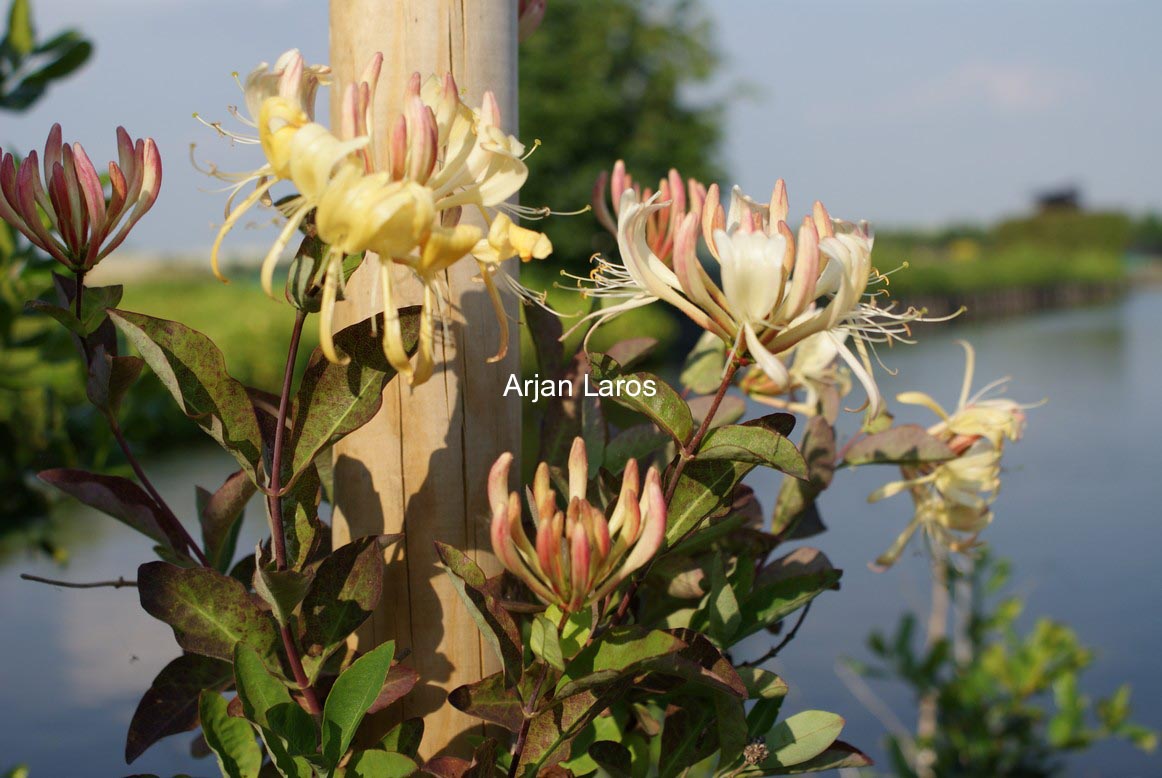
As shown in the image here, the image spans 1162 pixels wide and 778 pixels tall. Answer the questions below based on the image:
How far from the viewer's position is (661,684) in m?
0.60

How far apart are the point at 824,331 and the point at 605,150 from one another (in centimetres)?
1395

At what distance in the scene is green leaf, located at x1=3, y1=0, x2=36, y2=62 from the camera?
1248 mm

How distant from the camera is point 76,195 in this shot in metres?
0.56

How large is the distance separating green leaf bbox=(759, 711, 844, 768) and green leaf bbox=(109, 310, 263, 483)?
363 millimetres

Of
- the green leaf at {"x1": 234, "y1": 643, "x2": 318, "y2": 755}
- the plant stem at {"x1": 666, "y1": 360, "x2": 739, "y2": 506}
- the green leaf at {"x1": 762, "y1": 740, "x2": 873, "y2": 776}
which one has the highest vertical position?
the plant stem at {"x1": 666, "y1": 360, "x2": 739, "y2": 506}

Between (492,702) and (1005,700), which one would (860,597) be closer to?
(1005,700)

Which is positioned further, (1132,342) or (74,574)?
(1132,342)

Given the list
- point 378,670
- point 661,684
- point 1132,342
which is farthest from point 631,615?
point 1132,342

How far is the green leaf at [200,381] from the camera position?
0.52m

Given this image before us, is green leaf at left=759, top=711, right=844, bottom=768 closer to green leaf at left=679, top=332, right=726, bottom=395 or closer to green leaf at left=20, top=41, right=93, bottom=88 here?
green leaf at left=679, top=332, right=726, bottom=395

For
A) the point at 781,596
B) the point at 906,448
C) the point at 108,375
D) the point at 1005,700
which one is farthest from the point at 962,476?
the point at 1005,700

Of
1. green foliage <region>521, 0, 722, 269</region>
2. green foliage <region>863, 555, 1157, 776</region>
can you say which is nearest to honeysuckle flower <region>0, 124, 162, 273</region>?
green foliage <region>863, 555, 1157, 776</region>

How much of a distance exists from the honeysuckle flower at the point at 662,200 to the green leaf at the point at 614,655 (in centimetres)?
23

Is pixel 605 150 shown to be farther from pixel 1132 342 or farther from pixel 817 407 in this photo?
pixel 817 407
